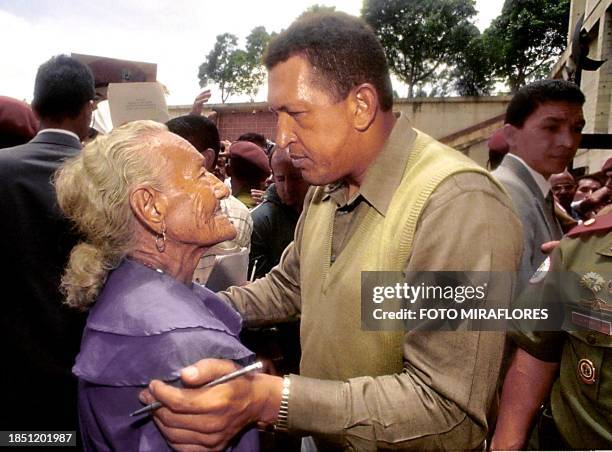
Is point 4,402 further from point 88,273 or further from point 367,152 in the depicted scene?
point 367,152

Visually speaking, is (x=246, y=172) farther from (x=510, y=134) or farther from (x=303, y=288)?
(x=303, y=288)

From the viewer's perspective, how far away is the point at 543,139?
2611 millimetres

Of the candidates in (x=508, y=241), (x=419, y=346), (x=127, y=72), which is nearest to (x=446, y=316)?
(x=419, y=346)

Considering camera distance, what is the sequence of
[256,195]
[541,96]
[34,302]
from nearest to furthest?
[34,302]
[541,96]
[256,195]

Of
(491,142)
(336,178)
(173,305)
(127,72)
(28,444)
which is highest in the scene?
(127,72)

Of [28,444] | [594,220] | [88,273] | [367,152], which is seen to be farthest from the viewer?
[28,444]

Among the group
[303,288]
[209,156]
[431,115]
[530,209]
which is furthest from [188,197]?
[431,115]

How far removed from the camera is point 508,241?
1.13 meters

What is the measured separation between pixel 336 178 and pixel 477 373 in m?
0.71

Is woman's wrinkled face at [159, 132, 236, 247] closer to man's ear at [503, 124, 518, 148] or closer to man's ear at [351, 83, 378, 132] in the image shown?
man's ear at [351, 83, 378, 132]

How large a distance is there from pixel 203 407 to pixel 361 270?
0.58m

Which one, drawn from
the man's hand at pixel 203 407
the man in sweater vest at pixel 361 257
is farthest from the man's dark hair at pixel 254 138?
the man's hand at pixel 203 407

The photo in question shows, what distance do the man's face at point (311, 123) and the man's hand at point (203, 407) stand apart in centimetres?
69

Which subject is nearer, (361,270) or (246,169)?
(361,270)
